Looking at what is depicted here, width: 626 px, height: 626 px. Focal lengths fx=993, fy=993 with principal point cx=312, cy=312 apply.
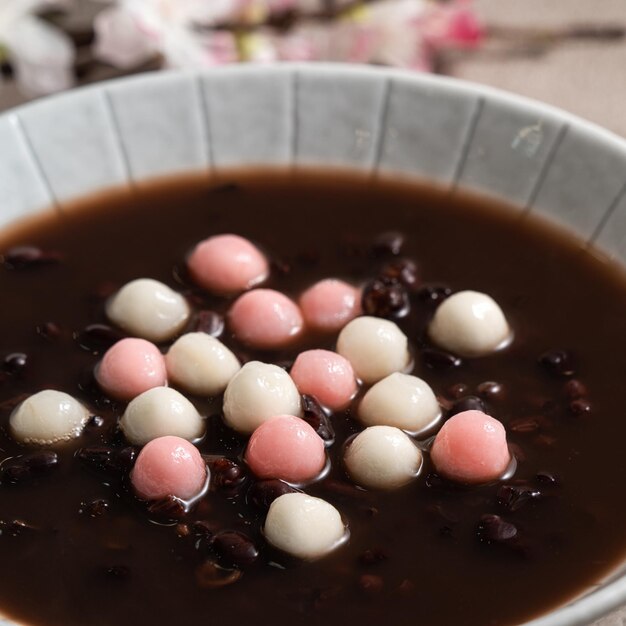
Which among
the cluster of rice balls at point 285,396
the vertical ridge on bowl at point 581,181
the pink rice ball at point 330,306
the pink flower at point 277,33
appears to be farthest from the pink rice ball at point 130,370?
the pink flower at point 277,33

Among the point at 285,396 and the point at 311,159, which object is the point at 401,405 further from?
the point at 311,159

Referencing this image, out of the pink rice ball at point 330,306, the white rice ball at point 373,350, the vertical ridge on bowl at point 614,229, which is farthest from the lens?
the vertical ridge on bowl at point 614,229

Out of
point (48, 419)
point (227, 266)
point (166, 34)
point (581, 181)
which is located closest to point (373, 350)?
point (227, 266)

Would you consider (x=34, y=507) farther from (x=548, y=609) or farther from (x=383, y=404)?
(x=548, y=609)

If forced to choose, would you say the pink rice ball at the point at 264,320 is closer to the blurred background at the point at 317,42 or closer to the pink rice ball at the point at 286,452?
the pink rice ball at the point at 286,452

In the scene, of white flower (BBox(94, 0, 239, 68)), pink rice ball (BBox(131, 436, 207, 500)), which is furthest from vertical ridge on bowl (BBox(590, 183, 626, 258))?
white flower (BBox(94, 0, 239, 68))

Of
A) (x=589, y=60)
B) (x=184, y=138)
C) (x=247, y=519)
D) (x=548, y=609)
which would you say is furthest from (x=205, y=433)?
(x=589, y=60)
